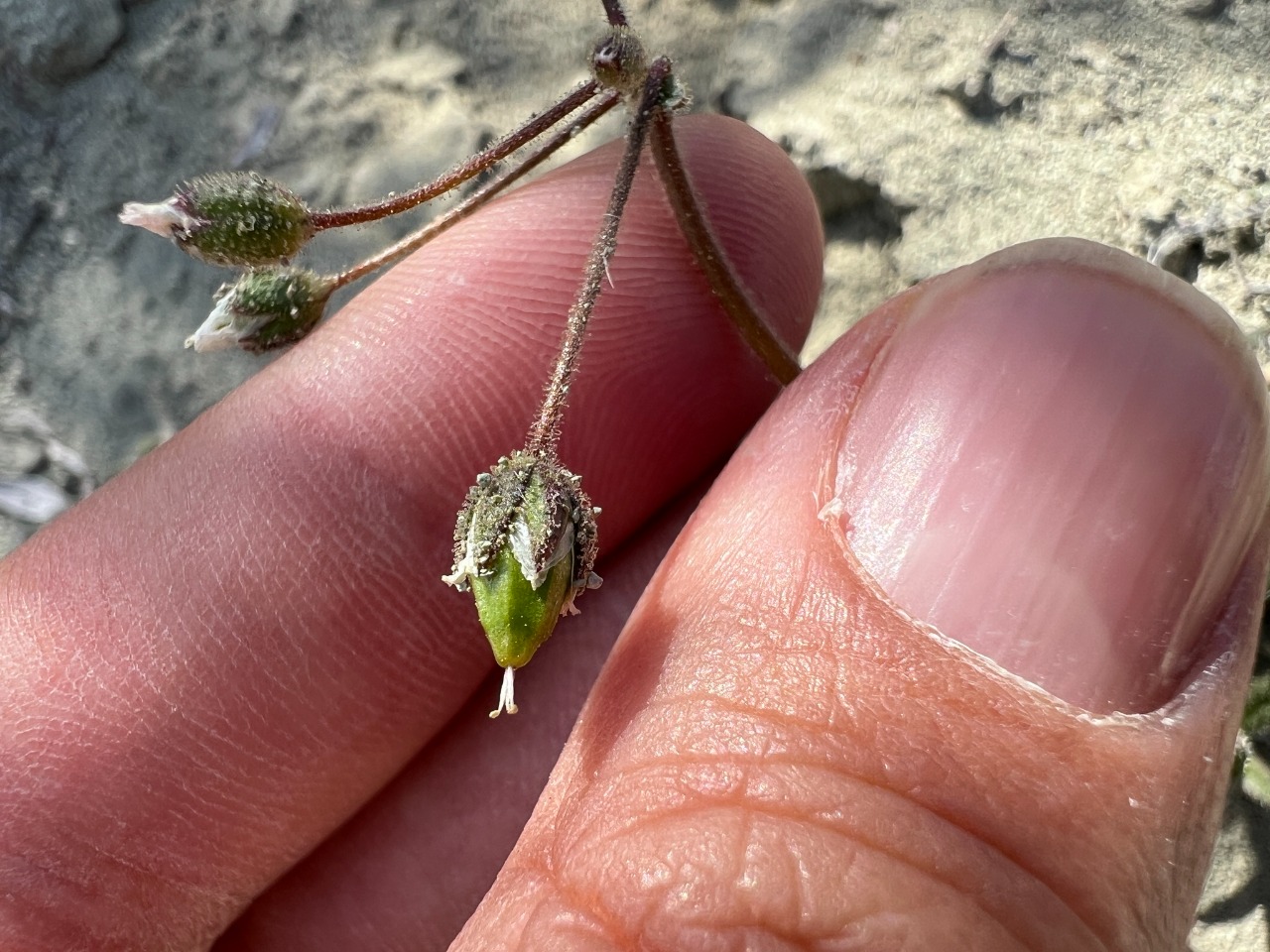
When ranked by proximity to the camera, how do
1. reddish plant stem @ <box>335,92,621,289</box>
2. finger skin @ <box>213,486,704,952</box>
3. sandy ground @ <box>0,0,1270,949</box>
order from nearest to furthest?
reddish plant stem @ <box>335,92,621,289</box> < finger skin @ <box>213,486,704,952</box> < sandy ground @ <box>0,0,1270,949</box>

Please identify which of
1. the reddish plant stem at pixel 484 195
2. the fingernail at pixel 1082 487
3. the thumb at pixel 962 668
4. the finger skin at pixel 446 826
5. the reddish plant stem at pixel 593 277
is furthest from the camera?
the finger skin at pixel 446 826

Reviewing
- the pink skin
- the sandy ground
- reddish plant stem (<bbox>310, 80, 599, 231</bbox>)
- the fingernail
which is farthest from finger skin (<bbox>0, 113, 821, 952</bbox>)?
the fingernail

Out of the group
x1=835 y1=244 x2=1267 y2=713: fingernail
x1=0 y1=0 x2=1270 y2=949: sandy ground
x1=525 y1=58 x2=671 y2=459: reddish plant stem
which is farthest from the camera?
x1=0 y1=0 x2=1270 y2=949: sandy ground

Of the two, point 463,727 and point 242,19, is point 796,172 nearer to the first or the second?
point 463,727

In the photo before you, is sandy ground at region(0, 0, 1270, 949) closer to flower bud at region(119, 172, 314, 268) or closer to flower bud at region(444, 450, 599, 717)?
flower bud at region(119, 172, 314, 268)

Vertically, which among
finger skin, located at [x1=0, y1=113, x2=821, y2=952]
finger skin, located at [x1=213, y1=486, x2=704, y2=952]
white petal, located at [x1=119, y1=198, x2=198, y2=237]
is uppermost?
Result: white petal, located at [x1=119, y1=198, x2=198, y2=237]

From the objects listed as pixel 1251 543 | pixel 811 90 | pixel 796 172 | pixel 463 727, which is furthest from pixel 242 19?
pixel 1251 543

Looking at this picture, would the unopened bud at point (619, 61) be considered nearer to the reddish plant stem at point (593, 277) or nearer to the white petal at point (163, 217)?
the reddish plant stem at point (593, 277)

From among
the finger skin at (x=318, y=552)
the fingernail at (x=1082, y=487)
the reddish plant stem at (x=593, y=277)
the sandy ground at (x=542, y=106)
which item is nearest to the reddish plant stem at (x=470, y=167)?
the reddish plant stem at (x=593, y=277)

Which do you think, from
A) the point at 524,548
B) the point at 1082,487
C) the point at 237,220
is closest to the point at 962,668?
the point at 1082,487
